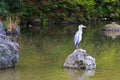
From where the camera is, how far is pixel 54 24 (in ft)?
133

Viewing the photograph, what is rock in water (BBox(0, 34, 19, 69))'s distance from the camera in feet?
53.5

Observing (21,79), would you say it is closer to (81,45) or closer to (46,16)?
(81,45)

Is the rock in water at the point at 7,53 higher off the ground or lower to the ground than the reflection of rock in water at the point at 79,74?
higher

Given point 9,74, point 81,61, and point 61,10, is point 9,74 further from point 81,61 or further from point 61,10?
point 61,10

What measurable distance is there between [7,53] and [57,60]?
117 inches

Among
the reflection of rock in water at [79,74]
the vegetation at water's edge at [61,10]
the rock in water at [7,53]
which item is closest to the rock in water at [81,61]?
the reflection of rock in water at [79,74]

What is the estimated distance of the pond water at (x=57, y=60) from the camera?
1557 cm

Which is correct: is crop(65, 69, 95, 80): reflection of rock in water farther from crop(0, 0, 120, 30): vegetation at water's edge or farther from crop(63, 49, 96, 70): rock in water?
crop(0, 0, 120, 30): vegetation at water's edge

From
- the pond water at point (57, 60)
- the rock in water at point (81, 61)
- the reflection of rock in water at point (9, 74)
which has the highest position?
the rock in water at point (81, 61)

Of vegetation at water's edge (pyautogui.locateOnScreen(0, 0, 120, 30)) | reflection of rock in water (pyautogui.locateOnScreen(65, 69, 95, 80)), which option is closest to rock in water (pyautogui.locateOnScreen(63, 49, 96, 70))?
reflection of rock in water (pyautogui.locateOnScreen(65, 69, 95, 80))

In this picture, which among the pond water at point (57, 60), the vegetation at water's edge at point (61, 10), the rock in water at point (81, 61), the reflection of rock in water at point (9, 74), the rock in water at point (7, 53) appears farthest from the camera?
the vegetation at water's edge at point (61, 10)

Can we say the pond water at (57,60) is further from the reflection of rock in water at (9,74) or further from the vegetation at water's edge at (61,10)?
the vegetation at water's edge at (61,10)

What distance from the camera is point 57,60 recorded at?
740 inches

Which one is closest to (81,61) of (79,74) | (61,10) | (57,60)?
(79,74)
